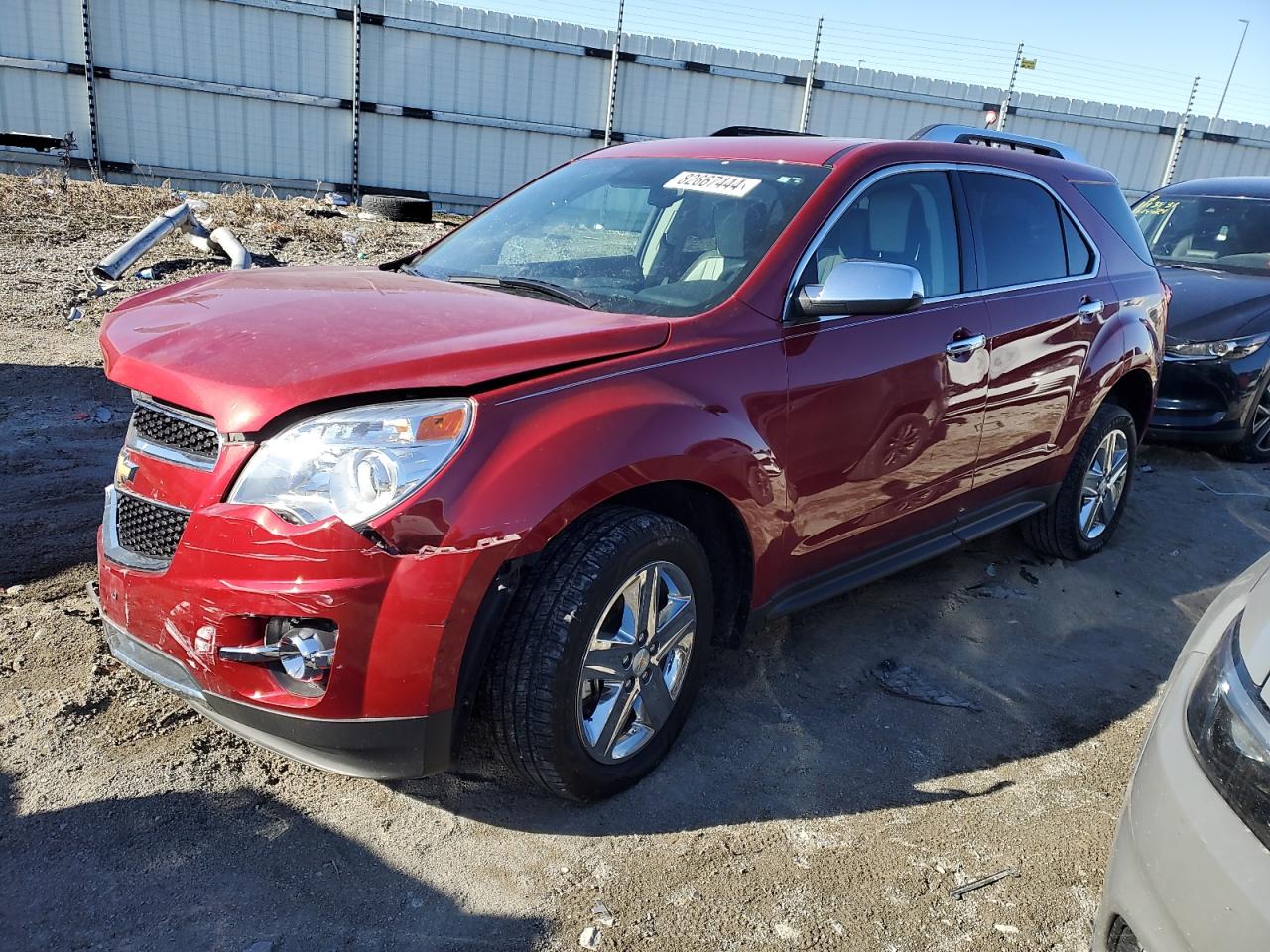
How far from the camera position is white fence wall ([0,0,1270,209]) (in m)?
12.7

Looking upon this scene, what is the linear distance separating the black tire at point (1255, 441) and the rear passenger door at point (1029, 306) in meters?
2.96

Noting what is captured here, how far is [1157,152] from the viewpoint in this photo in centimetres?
1891

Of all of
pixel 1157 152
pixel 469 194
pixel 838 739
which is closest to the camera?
pixel 838 739

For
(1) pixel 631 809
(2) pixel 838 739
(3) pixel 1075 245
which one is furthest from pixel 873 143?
(1) pixel 631 809

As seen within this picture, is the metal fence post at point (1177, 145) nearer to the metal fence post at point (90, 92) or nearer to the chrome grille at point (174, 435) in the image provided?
the metal fence post at point (90, 92)

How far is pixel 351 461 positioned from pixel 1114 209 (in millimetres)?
4056

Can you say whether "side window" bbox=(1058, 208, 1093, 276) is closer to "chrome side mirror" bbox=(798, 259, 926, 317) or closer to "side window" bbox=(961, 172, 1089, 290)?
"side window" bbox=(961, 172, 1089, 290)

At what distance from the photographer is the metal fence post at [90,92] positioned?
1245 cm

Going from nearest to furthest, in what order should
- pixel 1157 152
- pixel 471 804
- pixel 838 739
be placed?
pixel 471 804
pixel 838 739
pixel 1157 152

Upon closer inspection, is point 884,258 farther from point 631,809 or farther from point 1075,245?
point 631,809

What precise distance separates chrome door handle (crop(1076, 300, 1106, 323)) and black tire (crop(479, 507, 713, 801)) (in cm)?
256

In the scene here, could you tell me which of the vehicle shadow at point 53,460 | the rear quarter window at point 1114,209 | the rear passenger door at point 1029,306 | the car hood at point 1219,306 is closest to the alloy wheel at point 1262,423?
the car hood at point 1219,306

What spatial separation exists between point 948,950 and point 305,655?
1.67 meters

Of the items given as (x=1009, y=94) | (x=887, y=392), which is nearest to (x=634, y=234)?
(x=887, y=392)
